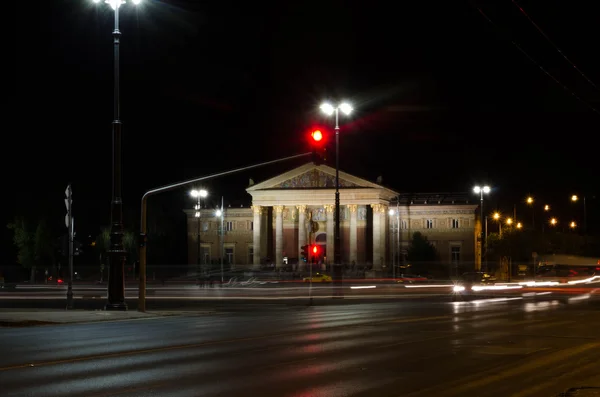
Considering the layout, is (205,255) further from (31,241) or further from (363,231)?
(31,241)

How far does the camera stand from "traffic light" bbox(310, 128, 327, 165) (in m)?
29.0

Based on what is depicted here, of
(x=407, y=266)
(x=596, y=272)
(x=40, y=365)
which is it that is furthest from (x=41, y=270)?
(x=40, y=365)

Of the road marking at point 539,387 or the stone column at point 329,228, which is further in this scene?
the stone column at point 329,228

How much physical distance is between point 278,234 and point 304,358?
92.0 m

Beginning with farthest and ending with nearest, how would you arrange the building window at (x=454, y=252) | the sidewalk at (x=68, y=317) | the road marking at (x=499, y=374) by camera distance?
the building window at (x=454, y=252) < the sidewalk at (x=68, y=317) < the road marking at (x=499, y=374)

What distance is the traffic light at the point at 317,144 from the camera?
95.3ft

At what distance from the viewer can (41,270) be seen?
8994 centimetres

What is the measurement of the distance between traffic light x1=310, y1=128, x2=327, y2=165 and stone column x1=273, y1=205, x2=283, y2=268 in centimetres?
7775

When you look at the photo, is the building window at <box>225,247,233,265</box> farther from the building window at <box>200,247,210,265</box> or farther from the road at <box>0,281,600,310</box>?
the road at <box>0,281,600,310</box>

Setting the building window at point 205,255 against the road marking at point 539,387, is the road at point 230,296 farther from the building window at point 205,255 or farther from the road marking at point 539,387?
the building window at point 205,255

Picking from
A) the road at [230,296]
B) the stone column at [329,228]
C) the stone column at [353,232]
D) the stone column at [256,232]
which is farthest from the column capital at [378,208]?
the road at [230,296]

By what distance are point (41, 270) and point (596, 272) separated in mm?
57624

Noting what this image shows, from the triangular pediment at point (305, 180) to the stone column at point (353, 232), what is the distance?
3.15 m

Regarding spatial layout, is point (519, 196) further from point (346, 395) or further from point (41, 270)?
point (346, 395)
